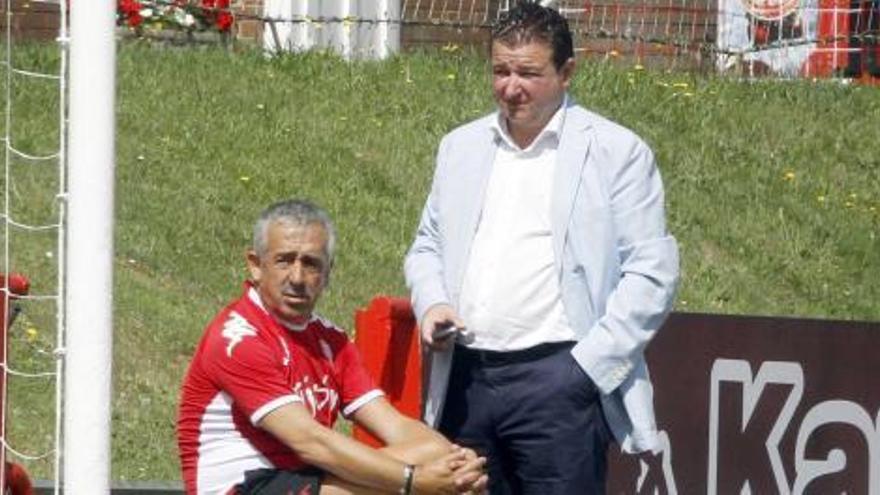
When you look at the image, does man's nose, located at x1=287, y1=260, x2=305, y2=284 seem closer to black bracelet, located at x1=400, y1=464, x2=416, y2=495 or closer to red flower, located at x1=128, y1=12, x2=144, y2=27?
black bracelet, located at x1=400, y1=464, x2=416, y2=495

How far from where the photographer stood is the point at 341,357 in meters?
6.02

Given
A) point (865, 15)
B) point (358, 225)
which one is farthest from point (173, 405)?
point (865, 15)

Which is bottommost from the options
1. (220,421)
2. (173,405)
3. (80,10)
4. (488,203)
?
(173,405)

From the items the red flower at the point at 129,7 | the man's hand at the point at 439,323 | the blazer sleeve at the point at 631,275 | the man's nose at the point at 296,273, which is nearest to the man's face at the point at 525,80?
the blazer sleeve at the point at 631,275

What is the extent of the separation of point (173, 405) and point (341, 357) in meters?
3.31

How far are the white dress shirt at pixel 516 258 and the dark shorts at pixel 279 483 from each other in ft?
1.80

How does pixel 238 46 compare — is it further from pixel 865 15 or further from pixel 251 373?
pixel 251 373

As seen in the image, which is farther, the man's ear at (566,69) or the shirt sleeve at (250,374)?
the man's ear at (566,69)

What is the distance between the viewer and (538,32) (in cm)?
605

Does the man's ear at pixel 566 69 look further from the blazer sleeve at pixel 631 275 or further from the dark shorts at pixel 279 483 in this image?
the dark shorts at pixel 279 483

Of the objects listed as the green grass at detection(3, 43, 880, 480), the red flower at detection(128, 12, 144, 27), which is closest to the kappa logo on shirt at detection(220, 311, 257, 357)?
the green grass at detection(3, 43, 880, 480)

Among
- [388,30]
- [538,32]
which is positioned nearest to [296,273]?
[538,32]

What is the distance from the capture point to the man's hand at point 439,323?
19.5 feet

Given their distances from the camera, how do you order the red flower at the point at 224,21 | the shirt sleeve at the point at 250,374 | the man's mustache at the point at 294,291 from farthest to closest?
the red flower at the point at 224,21 → the man's mustache at the point at 294,291 → the shirt sleeve at the point at 250,374
